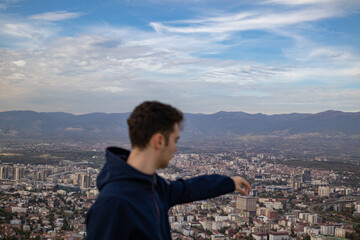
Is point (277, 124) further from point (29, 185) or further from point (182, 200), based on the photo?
point (182, 200)

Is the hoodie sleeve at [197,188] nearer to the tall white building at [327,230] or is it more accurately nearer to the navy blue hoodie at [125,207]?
the navy blue hoodie at [125,207]

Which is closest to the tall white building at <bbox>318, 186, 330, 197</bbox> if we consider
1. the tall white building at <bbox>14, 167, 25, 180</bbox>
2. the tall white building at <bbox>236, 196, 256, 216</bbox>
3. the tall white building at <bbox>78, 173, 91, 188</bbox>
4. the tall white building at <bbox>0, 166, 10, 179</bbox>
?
the tall white building at <bbox>236, 196, 256, 216</bbox>

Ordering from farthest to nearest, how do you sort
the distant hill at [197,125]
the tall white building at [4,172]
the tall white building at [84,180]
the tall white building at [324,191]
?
the distant hill at [197,125], the tall white building at [4,172], the tall white building at [324,191], the tall white building at [84,180]

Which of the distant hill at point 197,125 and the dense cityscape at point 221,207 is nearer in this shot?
the dense cityscape at point 221,207

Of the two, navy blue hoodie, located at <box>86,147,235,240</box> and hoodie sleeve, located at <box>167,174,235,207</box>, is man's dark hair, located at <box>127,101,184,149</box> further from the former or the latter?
hoodie sleeve, located at <box>167,174,235,207</box>

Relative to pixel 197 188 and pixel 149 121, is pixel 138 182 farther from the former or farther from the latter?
pixel 197 188

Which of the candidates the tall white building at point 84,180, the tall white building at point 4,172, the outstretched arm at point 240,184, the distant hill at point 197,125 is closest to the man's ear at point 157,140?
the outstretched arm at point 240,184

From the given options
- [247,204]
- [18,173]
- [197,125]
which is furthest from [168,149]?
[197,125]
